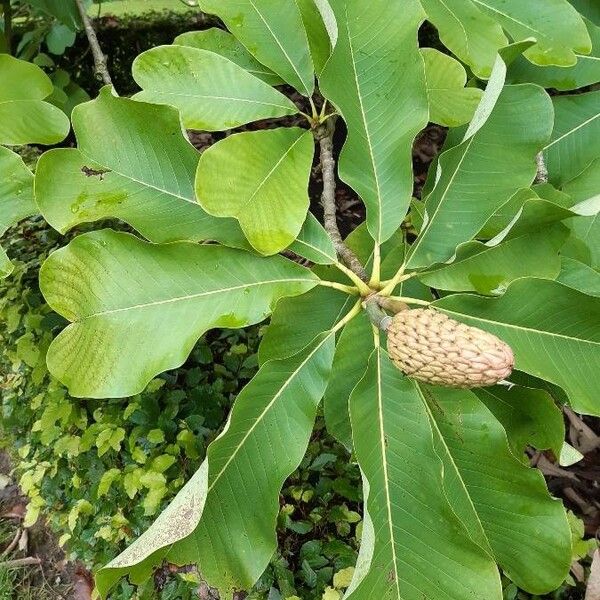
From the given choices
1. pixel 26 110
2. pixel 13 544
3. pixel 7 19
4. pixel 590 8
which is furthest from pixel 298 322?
pixel 13 544

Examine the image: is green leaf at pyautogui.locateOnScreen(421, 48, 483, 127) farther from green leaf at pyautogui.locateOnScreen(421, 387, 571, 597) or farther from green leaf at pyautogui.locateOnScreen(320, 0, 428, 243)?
green leaf at pyautogui.locateOnScreen(421, 387, 571, 597)

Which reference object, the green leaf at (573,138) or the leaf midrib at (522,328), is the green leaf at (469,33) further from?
the leaf midrib at (522,328)

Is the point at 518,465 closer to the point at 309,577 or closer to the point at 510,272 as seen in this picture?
the point at 510,272

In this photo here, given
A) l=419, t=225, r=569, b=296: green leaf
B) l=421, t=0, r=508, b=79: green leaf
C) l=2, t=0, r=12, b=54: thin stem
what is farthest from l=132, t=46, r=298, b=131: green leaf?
l=2, t=0, r=12, b=54: thin stem

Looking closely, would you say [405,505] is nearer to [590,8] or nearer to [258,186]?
[258,186]

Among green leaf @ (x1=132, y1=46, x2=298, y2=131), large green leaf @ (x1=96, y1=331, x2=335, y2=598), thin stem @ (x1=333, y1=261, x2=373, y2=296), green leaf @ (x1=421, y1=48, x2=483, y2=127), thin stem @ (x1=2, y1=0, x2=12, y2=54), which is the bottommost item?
large green leaf @ (x1=96, y1=331, x2=335, y2=598)
